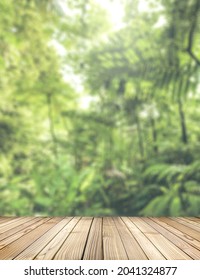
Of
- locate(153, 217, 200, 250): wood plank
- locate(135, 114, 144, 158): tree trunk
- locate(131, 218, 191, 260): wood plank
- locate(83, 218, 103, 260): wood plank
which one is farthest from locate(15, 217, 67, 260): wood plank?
locate(135, 114, 144, 158): tree trunk

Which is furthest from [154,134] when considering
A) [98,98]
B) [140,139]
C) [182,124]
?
[98,98]

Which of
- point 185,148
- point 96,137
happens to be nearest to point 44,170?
point 96,137

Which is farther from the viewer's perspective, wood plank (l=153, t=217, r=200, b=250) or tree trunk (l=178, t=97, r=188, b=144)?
tree trunk (l=178, t=97, r=188, b=144)

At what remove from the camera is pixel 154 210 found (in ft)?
6.15

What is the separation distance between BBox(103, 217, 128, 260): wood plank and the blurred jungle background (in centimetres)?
75

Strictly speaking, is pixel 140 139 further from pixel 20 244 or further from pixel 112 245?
pixel 20 244

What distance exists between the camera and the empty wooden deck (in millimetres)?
892

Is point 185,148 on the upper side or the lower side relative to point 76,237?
upper

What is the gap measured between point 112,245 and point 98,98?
5.14 feet

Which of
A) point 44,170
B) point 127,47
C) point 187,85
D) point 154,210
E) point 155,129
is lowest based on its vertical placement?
point 154,210

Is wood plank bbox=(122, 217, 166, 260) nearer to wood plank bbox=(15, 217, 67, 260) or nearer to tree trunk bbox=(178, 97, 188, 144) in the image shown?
wood plank bbox=(15, 217, 67, 260)

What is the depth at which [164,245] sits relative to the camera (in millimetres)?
1023
